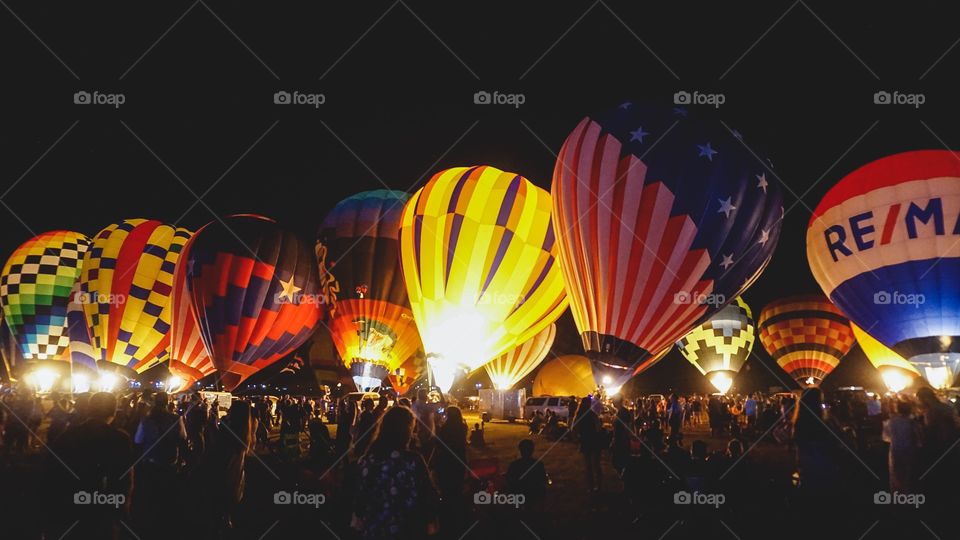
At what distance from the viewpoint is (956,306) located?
14.0 m

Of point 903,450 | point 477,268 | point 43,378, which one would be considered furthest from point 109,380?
point 903,450

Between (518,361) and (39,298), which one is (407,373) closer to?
(518,361)

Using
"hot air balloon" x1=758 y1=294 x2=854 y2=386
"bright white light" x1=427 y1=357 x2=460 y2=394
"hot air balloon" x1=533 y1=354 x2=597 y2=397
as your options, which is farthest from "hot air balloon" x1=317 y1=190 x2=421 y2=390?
"hot air balloon" x1=758 y1=294 x2=854 y2=386

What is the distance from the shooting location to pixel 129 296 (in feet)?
64.3

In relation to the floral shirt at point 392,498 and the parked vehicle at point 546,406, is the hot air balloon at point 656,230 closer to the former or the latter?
the floral shirt at point 392,498

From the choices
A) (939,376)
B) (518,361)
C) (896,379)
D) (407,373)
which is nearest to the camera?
(939,376)

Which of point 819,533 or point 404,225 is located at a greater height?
point 404,225

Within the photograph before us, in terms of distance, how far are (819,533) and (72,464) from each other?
20.8 ft

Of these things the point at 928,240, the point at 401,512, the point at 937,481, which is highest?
the point at 928,240

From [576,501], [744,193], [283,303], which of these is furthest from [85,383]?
[744,193]

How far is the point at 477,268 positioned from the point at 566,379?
52.7 ft

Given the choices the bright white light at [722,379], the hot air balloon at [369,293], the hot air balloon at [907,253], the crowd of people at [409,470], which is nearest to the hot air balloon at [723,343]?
the bright white light at [722,379]

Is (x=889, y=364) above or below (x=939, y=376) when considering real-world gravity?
above

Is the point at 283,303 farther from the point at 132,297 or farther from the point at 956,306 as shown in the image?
the point at 956,306
